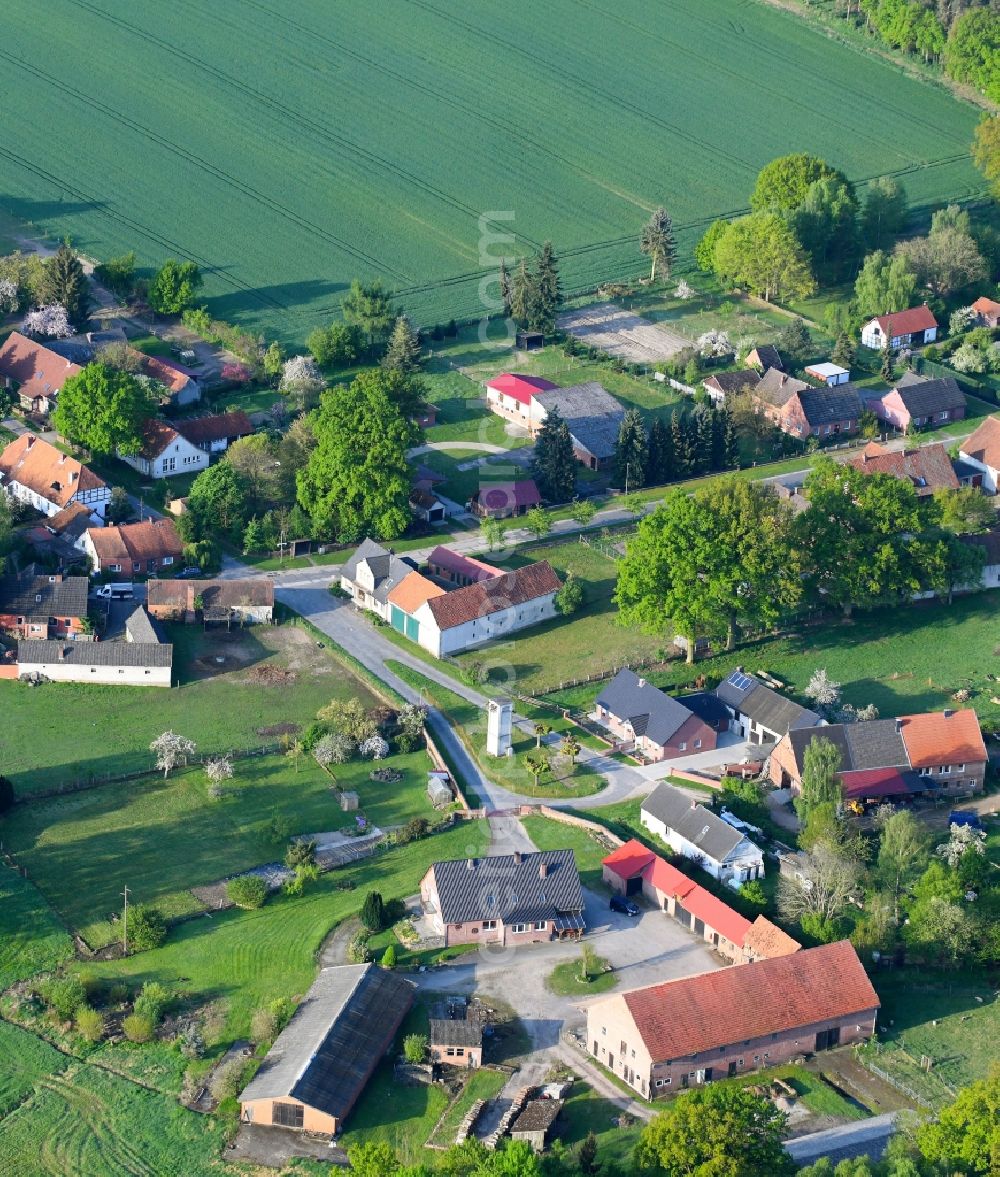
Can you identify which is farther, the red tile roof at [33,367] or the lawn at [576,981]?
the red tile roof at [33,367]

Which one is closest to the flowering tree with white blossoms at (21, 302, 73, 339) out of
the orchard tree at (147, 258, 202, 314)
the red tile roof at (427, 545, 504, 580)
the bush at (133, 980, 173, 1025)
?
the orchard tree at (147, 258, 202, 314)

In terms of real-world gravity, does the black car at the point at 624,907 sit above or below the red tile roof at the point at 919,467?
below

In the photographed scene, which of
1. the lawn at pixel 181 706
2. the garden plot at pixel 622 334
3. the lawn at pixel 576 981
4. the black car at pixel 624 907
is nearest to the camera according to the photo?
the lawn at pixel 576 981

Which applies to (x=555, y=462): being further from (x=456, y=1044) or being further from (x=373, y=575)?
(x=456, y=1044)

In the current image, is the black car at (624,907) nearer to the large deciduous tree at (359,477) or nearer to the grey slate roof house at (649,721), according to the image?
the grey slate roof house at (649,721)

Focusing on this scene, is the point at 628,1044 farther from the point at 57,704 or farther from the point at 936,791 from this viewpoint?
the point at 57,704

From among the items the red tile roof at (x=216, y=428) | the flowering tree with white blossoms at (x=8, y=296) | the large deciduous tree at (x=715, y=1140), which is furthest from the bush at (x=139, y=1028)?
the flowering tree with white blossoms at (x=8, y=296)
